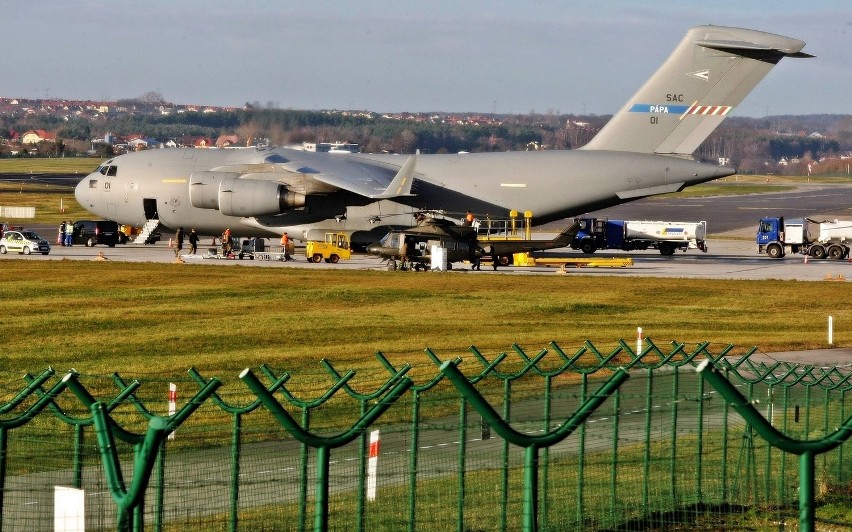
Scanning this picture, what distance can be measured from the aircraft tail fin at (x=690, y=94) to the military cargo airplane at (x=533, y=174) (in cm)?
5

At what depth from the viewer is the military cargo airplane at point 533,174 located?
57344mm

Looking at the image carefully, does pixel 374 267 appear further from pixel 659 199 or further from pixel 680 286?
pixel 659 199

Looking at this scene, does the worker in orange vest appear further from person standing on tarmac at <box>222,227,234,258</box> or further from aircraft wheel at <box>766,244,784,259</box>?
→ aircraft wheel at <box>766,244,784,259</box>

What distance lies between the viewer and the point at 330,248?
5928 cm

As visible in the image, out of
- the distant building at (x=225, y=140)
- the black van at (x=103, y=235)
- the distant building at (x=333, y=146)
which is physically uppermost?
the distant building at (x=225, y=140)

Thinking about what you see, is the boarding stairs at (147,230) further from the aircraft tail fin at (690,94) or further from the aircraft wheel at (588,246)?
the aircraft tail fin at (690,94)

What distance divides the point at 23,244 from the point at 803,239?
4085cm

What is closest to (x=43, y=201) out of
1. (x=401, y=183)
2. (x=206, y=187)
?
(x=206, y=187)

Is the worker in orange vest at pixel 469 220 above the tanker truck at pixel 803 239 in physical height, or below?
above

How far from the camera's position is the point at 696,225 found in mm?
69688

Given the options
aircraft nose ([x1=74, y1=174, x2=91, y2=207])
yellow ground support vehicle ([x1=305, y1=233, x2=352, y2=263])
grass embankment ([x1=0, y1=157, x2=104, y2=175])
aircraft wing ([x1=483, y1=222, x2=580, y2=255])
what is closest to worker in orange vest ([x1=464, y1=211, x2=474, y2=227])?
aircraft wing ([x1=483, y1=222, x2=580, y2=255])

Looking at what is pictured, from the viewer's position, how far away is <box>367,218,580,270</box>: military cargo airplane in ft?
179

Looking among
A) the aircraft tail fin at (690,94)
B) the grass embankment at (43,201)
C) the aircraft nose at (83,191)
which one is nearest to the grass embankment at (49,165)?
the grass embankment at (43,201)

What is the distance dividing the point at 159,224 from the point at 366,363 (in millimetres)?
38705
